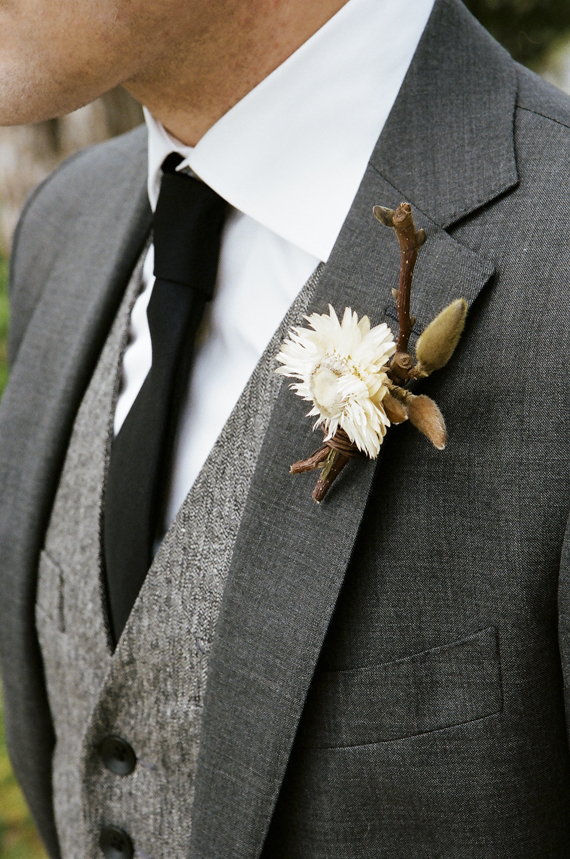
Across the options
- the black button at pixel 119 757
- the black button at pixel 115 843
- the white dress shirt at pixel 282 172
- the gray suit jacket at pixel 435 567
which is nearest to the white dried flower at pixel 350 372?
the gray suit jacket at pixel 435 567

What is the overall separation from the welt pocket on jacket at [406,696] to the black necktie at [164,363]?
320 millimetres

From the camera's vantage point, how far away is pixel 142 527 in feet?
3.47

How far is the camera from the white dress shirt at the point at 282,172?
37.3 inches

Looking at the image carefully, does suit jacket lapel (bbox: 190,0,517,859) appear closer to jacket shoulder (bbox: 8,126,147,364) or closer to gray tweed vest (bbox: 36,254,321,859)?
gray tweed vest (bbox: 36,254,321,859)

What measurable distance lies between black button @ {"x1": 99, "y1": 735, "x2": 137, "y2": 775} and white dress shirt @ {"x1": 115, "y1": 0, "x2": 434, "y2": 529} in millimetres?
310

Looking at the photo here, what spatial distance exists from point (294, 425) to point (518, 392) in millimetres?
252

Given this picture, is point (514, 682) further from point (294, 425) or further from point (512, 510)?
point (294, 425)

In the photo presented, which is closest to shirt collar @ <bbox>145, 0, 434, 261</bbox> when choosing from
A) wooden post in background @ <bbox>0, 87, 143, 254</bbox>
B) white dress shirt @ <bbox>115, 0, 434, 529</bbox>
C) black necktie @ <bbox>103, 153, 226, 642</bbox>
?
white dress shirt @ <bbox>115, 0, 434, 529</bbox>

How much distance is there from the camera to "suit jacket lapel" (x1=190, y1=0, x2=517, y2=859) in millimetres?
862

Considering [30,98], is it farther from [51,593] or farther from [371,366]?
Answer: [51,593]

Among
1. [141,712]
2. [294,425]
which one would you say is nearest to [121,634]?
[141,712]

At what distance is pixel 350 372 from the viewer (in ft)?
2.48

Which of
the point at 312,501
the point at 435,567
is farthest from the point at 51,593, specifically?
the point at 435,567

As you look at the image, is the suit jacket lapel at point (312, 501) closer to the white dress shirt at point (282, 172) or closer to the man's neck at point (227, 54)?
the white dress shirt at point (282, 172)
